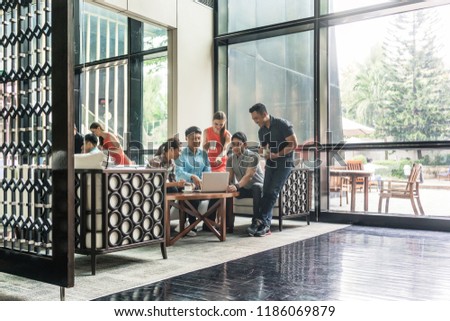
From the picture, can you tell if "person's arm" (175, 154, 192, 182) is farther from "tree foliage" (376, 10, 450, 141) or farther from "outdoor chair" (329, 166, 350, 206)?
"tree foliage" (376, 10, 450, 141)

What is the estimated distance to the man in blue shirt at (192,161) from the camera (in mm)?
5258

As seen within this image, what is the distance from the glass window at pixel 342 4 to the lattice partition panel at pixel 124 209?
12.6 feet

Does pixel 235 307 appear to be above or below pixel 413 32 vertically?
below

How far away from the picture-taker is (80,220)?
328cm

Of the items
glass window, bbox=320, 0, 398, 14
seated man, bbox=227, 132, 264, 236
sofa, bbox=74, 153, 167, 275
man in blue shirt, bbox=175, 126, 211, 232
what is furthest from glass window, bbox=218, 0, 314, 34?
sofa, bbox=74, 153, 167, 275

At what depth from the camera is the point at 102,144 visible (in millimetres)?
6801

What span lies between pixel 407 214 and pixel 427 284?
2923mm

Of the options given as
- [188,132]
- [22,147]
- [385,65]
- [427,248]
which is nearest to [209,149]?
[188,132]

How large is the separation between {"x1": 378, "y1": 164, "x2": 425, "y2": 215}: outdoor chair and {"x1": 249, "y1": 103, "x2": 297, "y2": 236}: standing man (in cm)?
161

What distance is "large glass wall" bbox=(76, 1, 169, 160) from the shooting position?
7.07 meters

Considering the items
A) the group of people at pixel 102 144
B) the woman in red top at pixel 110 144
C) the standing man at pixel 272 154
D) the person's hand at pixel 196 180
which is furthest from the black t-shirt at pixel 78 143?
the standing man at pixel 272 154

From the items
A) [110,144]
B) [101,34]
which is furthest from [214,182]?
[101,34]

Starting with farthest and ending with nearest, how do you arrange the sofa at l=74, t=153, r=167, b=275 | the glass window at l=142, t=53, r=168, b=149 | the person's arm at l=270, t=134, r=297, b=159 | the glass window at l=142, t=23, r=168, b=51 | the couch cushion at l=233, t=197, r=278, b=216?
the glass window at l=142, t=53, r=168, b=149
the glass window at l=142, t=23, r=168, b=51
the couch cushion at l=233, t=197, r=278, b=216
the person's arm at l=270, t=134, r=297, b=159
the sofa at l=74, t=153, r=167, b=275

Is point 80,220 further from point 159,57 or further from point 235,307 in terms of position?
point 159,57
